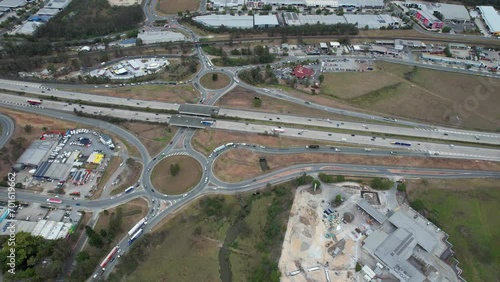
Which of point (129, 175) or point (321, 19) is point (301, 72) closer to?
point (321, 19)

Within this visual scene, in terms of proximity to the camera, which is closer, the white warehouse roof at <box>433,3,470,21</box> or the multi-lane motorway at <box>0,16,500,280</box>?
the multi-lane motorway at <box>0,16,500,280</box>

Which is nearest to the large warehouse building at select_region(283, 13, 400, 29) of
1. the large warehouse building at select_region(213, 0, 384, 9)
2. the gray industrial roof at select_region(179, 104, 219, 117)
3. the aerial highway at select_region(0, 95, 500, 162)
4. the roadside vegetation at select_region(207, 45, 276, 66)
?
the large warehouse building at select_region(213, 0, 384, 9)

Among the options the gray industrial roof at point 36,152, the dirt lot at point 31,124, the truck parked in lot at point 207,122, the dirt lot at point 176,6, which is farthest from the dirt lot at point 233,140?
the dirt lot at point 176,6

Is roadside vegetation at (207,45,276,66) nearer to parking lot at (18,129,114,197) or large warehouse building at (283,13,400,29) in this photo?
large warehouse building at (283,13,400,29)

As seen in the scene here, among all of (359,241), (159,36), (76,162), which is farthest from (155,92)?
(359,241)

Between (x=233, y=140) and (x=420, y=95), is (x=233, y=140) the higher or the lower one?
the lower one

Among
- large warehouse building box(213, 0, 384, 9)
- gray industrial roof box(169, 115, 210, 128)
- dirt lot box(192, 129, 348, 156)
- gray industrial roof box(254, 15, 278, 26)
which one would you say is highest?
large warehouse building box(213, 0, 384, 9)
